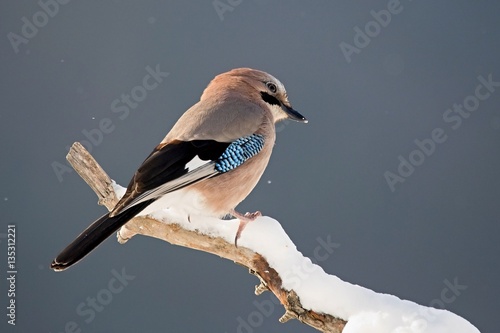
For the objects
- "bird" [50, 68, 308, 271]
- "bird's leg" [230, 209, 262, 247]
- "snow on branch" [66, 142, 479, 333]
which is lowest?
"snow on branch" [66, 142, 479, 333]

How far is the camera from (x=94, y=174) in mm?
3600

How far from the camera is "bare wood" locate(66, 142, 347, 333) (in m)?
2.89

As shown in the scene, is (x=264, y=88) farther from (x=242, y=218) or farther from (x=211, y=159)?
(x=242, y=218)

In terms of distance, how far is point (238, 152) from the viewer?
3422mm

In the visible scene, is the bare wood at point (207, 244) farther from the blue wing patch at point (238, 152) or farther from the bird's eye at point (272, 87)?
the bird's eye at point (272, 87)

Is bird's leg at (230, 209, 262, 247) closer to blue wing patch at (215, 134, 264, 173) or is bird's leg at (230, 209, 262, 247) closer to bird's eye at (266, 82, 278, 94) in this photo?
blue wing patch at (215, 134, 264, 173)

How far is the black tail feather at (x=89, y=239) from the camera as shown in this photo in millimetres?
2840

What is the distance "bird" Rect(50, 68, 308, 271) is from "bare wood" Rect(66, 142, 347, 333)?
111 millimetres

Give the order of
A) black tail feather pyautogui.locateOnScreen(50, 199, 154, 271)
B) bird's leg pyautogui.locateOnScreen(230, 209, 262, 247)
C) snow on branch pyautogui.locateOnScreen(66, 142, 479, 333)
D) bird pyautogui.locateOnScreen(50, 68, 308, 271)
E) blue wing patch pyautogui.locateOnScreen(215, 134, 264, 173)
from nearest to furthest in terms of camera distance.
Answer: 1. snow on branch pyautogui.locateOnScreen(66, 142, 479, 333)
2. black tail feather pyautogui.locateOnScreen(50, 199, 154, 271)
3. bird pyautogui.locateOnScreen(50, 68, 308, 271)
4. bird's leg pyautogui.locateOnScreen(230, 209, 262, 247)
5. blue wing patch pyautogui.locateOnScreen(215, 134, 264, 173)

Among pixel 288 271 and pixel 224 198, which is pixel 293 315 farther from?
pixel 224 198

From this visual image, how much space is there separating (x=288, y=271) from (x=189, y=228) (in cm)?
62

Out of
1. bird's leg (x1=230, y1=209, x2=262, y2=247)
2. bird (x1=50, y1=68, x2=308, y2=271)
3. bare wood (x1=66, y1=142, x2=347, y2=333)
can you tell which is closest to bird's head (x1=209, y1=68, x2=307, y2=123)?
bird (x1=50, y1=68, x2=308, y2=271)

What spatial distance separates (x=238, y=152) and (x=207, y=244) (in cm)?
50

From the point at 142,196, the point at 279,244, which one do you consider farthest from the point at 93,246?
the point at 279,244
